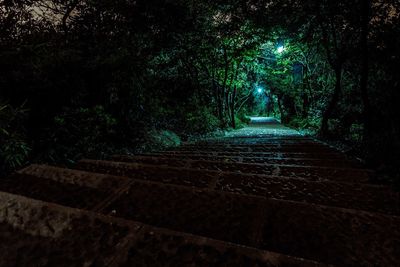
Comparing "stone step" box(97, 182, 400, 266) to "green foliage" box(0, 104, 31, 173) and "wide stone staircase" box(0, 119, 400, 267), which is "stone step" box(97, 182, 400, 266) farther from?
"green foliage" box(0, 104, 31, 173)

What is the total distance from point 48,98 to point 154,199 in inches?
190

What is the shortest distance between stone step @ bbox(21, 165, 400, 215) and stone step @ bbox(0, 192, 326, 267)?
35 cm

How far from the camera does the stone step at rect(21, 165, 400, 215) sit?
1843 mm

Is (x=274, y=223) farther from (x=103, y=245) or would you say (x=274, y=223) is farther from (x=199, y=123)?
(x=199, y=123)

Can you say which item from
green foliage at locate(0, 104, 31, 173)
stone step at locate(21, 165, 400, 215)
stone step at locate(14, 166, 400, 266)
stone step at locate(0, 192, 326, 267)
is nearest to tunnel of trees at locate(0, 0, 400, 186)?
green foliage at locate(0, 104, 31, 173)

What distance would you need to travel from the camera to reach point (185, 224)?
1.40 metres

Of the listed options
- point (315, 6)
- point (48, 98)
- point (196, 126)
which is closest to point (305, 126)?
point (196, 126)

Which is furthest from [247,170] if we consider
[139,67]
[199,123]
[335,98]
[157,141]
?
[199,123]

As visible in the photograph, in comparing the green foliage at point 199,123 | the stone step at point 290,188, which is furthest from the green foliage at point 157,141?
the stone step at point 290,188

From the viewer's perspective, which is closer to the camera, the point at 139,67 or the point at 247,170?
the point at 247,170

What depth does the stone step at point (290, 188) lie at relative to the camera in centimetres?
184

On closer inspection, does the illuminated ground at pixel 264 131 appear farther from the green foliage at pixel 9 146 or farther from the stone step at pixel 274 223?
the stone step at pixel 274 223

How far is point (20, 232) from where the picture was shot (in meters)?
1.29

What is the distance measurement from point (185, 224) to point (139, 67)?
22.6 feet
